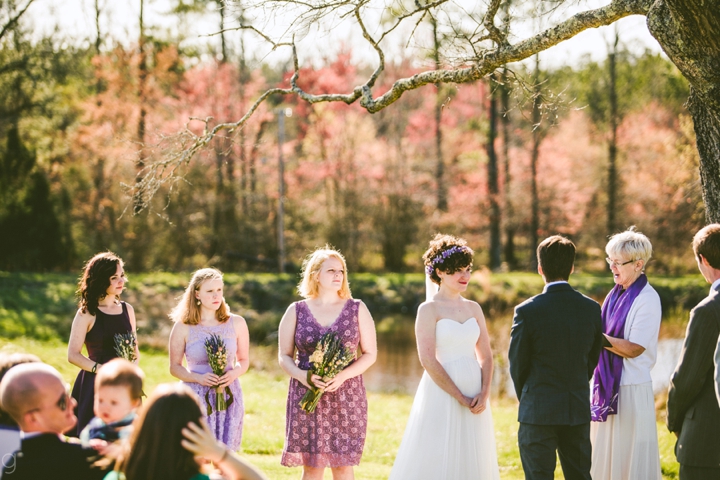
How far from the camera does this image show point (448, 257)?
16.0 feet

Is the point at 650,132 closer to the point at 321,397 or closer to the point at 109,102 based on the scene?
the point at 109,102

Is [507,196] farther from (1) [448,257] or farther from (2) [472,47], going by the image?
(1) [448,257]

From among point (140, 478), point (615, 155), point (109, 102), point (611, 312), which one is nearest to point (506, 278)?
point (615, 155)

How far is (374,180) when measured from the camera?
2927 centimetres

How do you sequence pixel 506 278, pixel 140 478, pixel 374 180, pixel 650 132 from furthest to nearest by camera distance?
pixel 650 132, pixel 374 180, pixel 506 278, pixel 140 478

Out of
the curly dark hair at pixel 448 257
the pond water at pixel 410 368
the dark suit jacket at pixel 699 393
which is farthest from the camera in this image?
the pond water at pixel 410 368

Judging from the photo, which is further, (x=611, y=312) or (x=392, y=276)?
(x=392, y=276)

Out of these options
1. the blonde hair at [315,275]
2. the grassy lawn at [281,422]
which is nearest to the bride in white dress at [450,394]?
the blonde hair at [315,275]

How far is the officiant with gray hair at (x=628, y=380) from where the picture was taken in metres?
4.68

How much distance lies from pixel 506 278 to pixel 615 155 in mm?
9913

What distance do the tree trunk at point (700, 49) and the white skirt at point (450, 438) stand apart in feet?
7.61

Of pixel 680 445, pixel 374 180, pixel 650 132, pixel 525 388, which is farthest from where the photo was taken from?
pixel 650 132

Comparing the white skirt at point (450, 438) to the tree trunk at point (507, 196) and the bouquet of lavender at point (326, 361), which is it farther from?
the tree trunk at point (507, 196)

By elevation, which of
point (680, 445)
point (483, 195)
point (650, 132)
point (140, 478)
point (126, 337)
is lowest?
point (680, 445)
